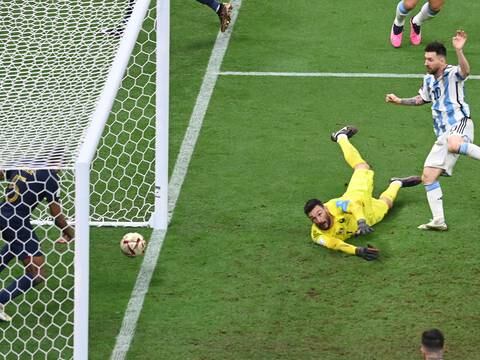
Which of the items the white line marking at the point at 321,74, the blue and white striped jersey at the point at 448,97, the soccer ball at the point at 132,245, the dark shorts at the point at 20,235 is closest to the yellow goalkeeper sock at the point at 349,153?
the blue and white striped jersey at the point at 448,97

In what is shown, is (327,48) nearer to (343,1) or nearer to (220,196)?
(343,1)

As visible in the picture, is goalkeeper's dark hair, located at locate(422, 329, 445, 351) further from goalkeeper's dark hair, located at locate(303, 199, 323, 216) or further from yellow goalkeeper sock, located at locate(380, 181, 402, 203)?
yellow goalkeeper sock, located at locate(380, 181, 402, 203)

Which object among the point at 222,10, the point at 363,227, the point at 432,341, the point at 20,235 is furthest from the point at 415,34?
the point at 432,341

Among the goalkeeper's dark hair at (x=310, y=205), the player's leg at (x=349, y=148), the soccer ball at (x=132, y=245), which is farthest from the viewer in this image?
the player's leg at (x=349, y=148)

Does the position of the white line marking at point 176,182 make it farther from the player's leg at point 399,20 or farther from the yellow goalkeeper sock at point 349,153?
the player's leg at point 399,20

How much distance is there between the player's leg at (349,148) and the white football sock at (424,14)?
3.25 metres

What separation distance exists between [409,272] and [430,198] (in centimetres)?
90

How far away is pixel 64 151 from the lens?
37.5 ft

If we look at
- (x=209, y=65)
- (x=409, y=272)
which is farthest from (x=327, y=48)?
(x=409, y=272)

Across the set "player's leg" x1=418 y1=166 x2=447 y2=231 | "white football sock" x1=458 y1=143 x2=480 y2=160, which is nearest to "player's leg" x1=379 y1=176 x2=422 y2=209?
"player's leg" x1=418 y1=166 x2=447 y2=231

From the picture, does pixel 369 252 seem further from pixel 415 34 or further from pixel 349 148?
pixel 415 34

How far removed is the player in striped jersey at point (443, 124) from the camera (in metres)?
13.4

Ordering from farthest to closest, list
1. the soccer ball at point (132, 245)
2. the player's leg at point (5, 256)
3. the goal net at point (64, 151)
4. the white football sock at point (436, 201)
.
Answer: the white football sock at point (436, 201) → the soccer ball at point (132, 245) → the player's leg at point (5, 256) → the goal net at point (64, 151)

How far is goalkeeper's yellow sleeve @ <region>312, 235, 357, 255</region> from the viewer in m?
13.0
